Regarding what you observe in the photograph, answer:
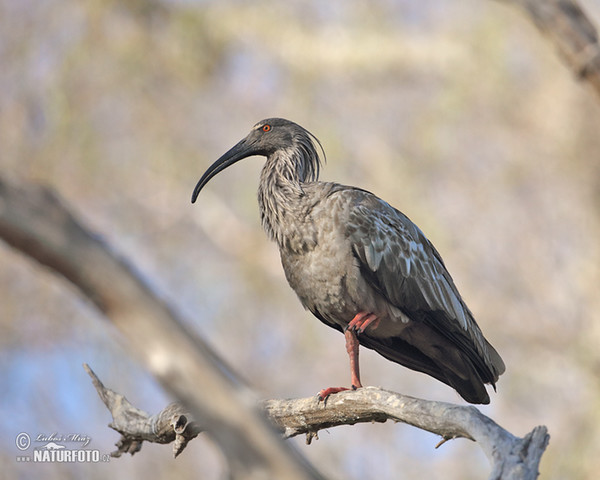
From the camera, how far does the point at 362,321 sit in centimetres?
629

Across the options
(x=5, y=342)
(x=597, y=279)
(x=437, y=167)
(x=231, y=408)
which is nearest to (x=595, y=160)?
(x=597, y=279)

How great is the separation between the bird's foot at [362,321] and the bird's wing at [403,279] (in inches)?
7.2

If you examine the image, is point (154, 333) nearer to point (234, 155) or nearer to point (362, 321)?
point (362, 321)

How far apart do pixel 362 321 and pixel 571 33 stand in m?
3.69

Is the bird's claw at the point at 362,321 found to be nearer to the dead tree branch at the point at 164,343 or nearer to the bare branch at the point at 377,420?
the bare branch at the point at 377,420

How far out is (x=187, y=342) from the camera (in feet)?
8.20

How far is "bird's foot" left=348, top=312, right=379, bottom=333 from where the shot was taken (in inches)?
245

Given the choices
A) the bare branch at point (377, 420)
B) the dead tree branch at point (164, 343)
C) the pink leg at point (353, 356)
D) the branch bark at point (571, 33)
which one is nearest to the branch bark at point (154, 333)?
the dead tree branch at point (164, 343)

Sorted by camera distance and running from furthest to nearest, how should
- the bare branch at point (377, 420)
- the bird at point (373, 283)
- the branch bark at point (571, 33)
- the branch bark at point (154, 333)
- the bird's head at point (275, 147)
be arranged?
the branch bark at point (571, 33), the bird's head at point (275, 147), the bird at point (373, 283), the bare branch at point (377, 420), the branch bark at point (154, 333)

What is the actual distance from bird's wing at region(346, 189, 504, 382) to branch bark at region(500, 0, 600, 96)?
2808mm

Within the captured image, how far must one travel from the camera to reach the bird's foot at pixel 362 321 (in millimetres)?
6234

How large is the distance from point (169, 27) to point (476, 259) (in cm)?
820

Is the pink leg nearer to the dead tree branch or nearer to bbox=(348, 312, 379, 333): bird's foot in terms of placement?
bbox=(348, 312, 379, 333): bird's foot

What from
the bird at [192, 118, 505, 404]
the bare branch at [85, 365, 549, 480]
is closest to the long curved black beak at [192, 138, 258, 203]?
the bird at [192, 118, 505, 404]
